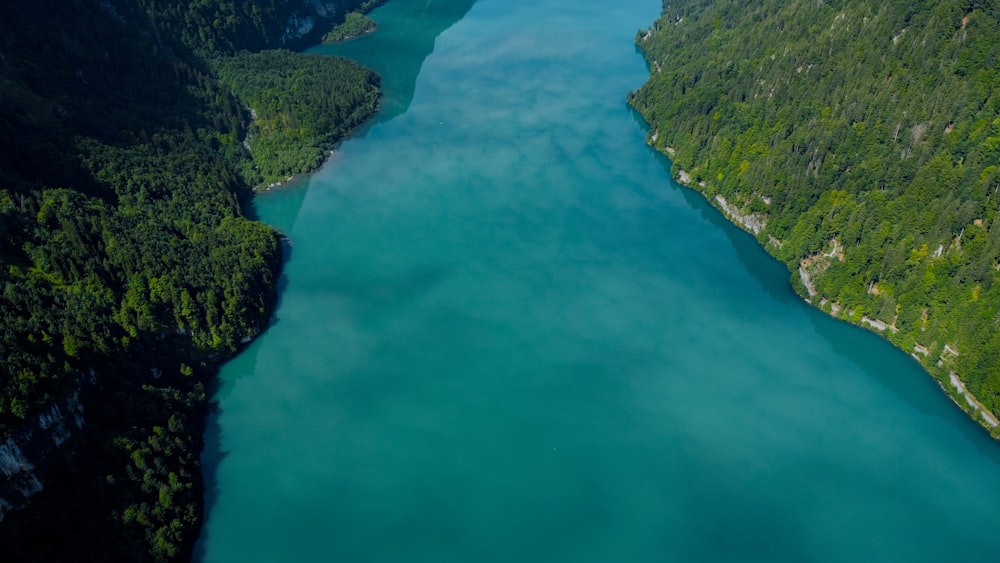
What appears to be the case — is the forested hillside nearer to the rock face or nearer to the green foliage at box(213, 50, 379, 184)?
the green foliage at box(213, 50, 379, 184)

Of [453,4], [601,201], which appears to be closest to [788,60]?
[601,201]

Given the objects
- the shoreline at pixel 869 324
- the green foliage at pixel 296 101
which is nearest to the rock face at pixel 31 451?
the green foliage at pixel 296 101

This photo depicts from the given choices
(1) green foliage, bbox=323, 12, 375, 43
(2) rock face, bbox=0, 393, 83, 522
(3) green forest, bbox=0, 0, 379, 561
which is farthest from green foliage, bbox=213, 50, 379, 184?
(2) rock face, bbox=0, 393, 83, 522

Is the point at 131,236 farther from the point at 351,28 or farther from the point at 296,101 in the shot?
the point at 351,28

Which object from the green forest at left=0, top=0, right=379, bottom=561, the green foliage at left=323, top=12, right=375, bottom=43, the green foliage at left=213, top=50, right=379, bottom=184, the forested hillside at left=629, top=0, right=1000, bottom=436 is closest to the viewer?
the green forest at left=0, top=0, right=379, bottom=561

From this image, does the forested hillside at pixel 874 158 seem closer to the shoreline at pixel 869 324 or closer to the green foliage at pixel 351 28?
the shoreline at pixel 869 324

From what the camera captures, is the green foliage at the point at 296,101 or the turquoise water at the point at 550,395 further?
the green foliage at the point at 296,101
